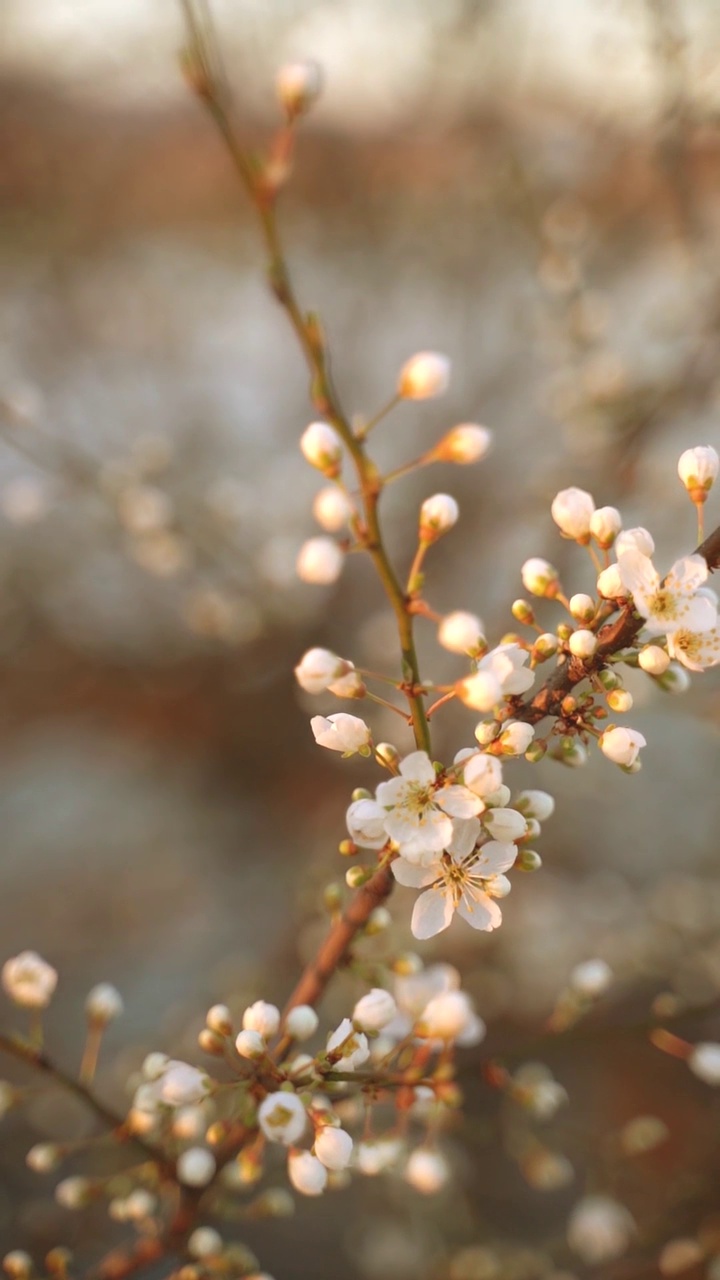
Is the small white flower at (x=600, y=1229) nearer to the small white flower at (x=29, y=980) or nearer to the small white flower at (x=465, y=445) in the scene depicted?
the small white flower at (x=29, y=980)

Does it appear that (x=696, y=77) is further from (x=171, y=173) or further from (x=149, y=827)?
(x=171, y=173)

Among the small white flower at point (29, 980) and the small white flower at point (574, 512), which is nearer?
the small white flower at point (574, 512)

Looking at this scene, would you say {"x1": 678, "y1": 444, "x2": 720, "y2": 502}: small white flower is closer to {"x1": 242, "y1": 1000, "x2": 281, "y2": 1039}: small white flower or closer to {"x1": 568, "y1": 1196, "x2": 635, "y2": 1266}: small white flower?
{"x1": 242, "y1": 1000, "x2": 281, "y2": 1039}: small white flower

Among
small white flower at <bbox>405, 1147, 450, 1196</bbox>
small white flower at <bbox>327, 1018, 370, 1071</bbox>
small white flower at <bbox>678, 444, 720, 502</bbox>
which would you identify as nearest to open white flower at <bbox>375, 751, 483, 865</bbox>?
small white flower at <bbox>327, 1018, 370, 1071</bbox>

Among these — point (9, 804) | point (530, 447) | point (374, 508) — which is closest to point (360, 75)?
point (530, 447)

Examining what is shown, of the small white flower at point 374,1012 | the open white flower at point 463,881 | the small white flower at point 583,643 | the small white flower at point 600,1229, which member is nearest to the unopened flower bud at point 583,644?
the small white flower at point 583,643

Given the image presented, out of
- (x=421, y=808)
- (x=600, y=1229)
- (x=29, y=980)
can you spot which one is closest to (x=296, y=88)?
(x=421, y=808)

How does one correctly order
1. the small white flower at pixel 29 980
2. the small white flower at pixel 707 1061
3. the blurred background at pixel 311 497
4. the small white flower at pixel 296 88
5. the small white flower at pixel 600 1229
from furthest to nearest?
the blurred background at pixel 311 497 < the small white flower at pixel 600 1229 < the small white flower at pixel 707 1061 < the small white flower at pixel 29 980 < the small white flower at pixel 296 88
